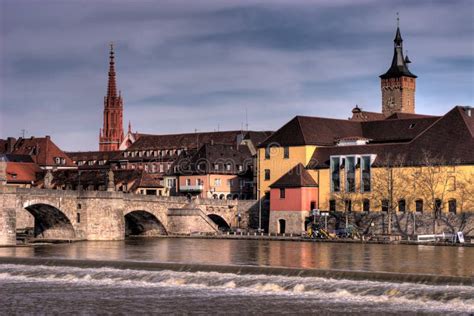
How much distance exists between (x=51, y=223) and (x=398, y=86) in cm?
8367

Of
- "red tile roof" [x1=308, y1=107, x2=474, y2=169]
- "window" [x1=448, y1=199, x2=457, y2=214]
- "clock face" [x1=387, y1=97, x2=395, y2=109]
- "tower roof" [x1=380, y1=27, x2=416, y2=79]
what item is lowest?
"window" [x1=448, y1=199, x2=457, y2=214]

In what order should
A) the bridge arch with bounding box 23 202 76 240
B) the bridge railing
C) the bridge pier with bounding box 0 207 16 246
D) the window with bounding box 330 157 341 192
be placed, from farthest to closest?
the window with bounding box 330 157 341 192 < the bridge arch with bounding box 23 202 76 240 < the bridge railing < the bridge pier with bounding box 0 207 16 246

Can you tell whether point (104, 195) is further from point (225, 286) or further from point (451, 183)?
point (225, 286)

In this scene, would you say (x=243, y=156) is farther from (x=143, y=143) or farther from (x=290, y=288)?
(x=290, y=288)

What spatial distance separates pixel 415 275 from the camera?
167 ft

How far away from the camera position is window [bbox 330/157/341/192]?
106 metres

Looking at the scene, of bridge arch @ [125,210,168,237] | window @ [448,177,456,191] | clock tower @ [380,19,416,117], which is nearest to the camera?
window @ [448,177,456,191]

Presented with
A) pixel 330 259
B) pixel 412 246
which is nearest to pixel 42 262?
pixel 330 259

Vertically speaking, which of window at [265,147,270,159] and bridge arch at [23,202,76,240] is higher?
window at [265,147,270,159]

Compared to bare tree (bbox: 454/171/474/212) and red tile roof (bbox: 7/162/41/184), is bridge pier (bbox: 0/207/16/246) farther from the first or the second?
bare tree (bbox: 454/171/474/212)

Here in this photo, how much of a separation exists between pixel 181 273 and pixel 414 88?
4506 inches

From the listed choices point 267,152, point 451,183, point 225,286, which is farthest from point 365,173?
point 225,286

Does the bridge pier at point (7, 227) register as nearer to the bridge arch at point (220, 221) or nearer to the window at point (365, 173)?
the bridge arch at point (220, 221)

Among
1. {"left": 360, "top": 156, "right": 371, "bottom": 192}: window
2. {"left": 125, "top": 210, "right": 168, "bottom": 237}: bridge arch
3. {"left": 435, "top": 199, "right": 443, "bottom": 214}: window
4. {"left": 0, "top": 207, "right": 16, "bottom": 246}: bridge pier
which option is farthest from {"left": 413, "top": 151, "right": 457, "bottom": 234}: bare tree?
{"left": 0, "top": 207, "right": 16, "bottom": 246}: bridge pier
